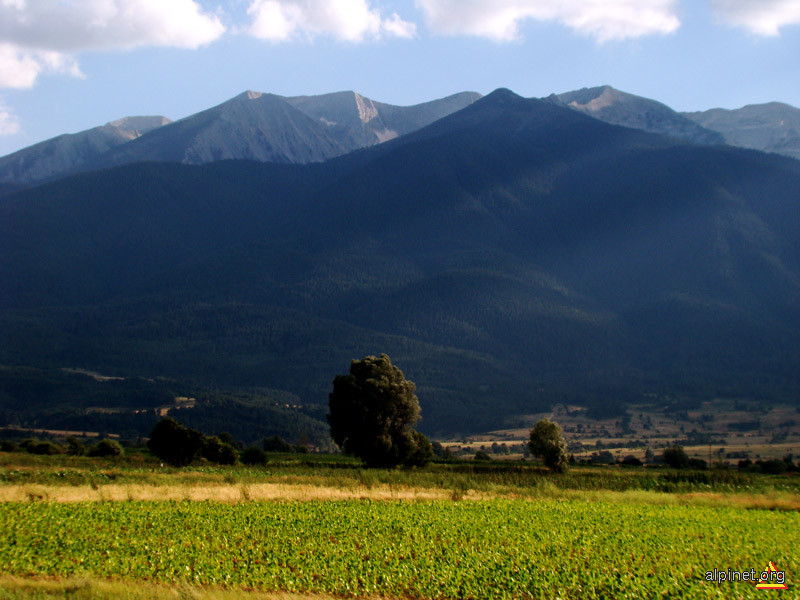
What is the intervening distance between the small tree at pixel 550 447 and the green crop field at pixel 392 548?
98.5 ft

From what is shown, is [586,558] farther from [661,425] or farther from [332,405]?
[661,425]

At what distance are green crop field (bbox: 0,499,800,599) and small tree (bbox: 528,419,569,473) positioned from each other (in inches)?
1182

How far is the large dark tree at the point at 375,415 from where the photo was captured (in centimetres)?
6169

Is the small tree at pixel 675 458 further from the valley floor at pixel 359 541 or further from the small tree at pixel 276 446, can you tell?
the small tree at pixel 276 446

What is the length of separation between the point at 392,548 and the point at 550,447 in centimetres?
4213

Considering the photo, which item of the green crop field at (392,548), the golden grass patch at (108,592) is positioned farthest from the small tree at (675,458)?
the golden grass patch at (108,592)

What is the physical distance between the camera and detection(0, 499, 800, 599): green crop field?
20.0 metres

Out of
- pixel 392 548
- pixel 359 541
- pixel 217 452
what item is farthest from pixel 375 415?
pixel 392 548

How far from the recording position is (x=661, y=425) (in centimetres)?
17450

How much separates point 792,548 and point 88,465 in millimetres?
43838

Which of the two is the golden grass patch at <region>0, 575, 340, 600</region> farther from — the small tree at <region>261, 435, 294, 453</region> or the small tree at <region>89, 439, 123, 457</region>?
the small tree at <region>261, 435, 294, 453</region>

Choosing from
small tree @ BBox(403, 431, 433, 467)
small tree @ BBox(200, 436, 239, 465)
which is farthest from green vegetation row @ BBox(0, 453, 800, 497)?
small tree @ BBox(200, 436, 239, 465)

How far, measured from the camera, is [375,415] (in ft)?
203

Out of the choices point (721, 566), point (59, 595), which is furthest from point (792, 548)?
point (59, 595)
